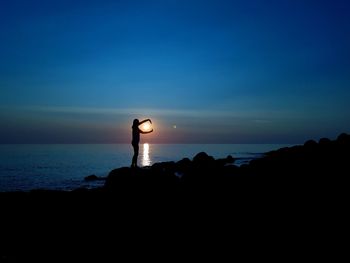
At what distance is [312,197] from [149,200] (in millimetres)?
6174

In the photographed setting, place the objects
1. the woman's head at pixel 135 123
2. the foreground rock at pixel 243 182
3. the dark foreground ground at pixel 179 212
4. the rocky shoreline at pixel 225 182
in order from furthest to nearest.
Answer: the woman's head at pixel 135 123 < the rocky shoreline at pixel 225 182 < the foreground rock at pixel 243 182 < the dark foreground ground at pixel 179 212

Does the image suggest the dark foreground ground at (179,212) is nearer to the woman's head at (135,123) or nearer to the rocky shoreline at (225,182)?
the rocky shoreline at (225,182)

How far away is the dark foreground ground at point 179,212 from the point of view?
28.5 ft

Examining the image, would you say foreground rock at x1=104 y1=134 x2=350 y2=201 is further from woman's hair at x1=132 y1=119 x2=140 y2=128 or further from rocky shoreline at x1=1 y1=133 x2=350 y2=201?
woman's hair at x1=132 y1=119 x2=140 y2=128

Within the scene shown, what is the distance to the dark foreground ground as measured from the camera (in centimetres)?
867

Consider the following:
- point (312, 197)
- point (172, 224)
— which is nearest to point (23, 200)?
point (172, 224)

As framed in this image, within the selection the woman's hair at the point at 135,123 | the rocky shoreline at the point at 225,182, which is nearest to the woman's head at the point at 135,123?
the woman's hair at the point at 135,123

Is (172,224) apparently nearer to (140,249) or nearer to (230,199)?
(140,249)

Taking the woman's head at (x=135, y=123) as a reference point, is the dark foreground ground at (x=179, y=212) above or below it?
below

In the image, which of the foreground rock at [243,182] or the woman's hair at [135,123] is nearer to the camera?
the foreground rock at [243,182]

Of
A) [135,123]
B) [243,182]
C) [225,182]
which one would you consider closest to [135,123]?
[135,123]

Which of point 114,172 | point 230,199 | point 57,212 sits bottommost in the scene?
point 57,212

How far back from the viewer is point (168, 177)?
14.0 metres

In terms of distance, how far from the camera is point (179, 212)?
10.8 metres
